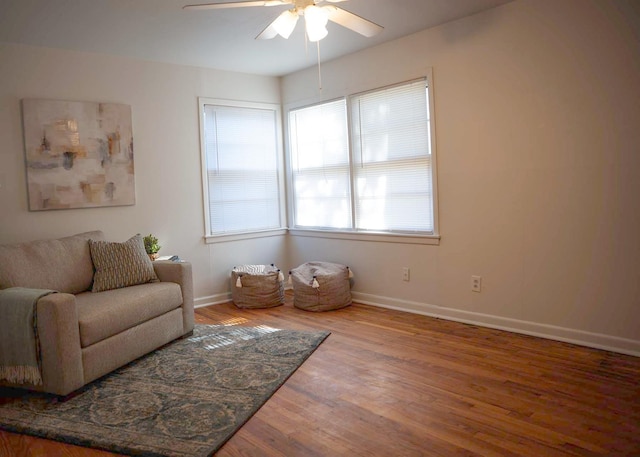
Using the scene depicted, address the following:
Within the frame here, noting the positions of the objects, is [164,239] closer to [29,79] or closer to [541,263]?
[29,79]

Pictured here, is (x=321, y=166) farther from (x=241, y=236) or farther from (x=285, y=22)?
(x=285, y=22)

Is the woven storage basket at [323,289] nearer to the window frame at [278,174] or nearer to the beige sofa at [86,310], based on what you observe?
the window frame at [278,174]

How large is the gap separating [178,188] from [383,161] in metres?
1.97

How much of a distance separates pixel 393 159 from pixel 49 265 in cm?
283

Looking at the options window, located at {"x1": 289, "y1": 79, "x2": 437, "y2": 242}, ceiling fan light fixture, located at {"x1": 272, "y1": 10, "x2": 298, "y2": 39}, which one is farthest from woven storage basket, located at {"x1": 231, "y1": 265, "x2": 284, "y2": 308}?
ceiling fan light fixture, located at {"x1": 272, "y1": 10, "x2": 298, "y2": 39}

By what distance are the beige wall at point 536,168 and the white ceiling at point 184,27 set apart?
0.33 m

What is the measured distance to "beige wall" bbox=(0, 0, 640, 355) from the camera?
299 centimetres

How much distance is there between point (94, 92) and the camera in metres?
4.07

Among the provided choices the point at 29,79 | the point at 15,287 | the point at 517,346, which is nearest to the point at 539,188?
the point at 517,346

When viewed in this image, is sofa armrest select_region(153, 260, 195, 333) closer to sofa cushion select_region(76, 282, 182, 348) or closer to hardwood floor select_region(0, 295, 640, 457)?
→ sofa cushion select_region(76, 282, 182, 348)

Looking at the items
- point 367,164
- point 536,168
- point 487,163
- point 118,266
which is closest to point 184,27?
point 118,266

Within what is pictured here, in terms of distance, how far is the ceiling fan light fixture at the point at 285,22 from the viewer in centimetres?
268

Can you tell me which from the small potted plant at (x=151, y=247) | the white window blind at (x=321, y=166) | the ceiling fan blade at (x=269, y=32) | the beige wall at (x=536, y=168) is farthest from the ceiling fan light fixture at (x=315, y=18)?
the small potted plant at (x=151, y=247)

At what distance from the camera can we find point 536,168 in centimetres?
330
